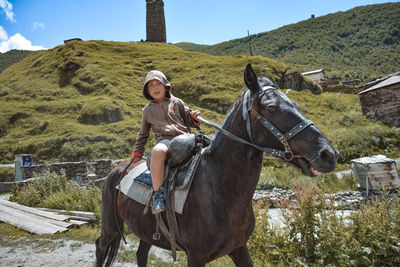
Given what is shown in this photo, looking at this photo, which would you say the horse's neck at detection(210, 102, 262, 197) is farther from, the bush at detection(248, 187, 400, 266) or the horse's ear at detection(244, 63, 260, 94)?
the bush at detection(248, 187, 400, 266)

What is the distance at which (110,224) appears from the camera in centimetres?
350

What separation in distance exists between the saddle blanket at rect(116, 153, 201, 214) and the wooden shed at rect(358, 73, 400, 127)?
75.1 ft

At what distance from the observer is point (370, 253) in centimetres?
355

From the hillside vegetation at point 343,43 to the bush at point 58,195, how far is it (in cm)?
6218

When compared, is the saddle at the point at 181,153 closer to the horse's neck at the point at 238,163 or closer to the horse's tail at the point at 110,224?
the horse's neck at the point at 238,163

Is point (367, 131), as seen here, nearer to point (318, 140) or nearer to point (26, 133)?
point (318, 140)

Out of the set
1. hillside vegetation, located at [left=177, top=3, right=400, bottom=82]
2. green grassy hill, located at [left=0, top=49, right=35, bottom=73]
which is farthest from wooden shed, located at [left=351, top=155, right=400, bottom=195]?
green grassy hill, located at [left=0, top=49, right=35, bottom=73]

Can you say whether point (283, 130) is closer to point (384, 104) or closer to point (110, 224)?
point (110, 224)

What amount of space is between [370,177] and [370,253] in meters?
7.04

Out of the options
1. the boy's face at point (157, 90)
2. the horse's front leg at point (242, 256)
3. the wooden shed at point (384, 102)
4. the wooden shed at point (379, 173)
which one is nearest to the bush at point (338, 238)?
the horse's front leg at point (242, 256)

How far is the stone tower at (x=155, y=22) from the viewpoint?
72.4 m

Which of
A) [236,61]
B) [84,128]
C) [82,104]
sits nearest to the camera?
[84,128]

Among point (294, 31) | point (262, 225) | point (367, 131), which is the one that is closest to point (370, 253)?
point (262, 225)

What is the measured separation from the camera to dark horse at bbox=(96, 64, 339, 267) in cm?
187
